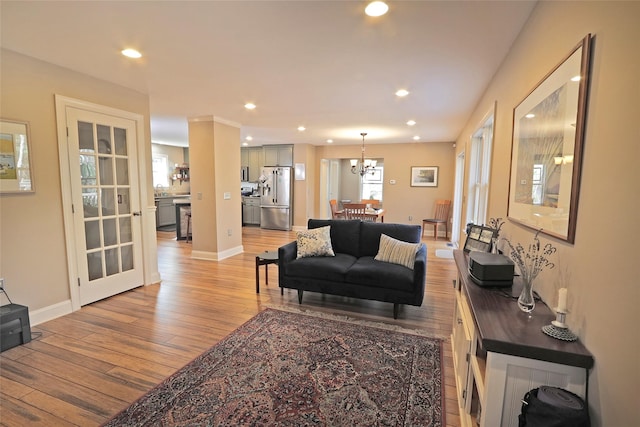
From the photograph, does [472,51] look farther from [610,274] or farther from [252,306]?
[252,306]

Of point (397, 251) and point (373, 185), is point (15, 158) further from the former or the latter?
point (373, 185)

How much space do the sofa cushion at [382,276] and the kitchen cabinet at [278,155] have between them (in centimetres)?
577

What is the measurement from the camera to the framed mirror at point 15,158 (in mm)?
2539

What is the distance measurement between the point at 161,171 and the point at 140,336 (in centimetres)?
734

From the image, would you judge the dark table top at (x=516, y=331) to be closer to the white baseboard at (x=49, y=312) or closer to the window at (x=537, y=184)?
the window at (x=537, y=184)

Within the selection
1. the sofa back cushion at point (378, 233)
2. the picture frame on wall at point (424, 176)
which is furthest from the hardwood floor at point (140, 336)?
the picture frame on wall at point (424, 176)

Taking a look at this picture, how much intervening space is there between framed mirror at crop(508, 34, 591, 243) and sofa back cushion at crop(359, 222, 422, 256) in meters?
1.50

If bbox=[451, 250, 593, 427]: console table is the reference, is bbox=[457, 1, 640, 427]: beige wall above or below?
above

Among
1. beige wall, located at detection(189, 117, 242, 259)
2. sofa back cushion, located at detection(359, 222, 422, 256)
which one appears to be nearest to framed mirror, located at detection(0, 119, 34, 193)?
beige wall, located at detection(189, 117, 242, 259)

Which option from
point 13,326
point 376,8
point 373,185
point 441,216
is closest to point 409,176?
point 441,216

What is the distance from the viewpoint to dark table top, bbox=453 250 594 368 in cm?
108

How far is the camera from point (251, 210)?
8.98m

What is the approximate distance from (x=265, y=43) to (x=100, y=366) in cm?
271

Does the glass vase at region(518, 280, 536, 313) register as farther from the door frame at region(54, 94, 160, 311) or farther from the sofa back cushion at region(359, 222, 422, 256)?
the door frame at region(54, 94, 160, 311)
